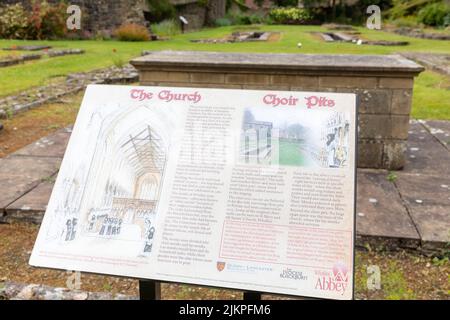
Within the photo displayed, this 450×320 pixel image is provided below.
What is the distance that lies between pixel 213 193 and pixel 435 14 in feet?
82.7

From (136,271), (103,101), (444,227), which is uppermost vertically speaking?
(103,101)

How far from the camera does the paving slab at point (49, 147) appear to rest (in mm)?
4113

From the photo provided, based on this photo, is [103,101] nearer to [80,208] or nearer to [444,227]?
[80,208]

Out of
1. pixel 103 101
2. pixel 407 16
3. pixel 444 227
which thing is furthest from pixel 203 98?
pixel 407 16

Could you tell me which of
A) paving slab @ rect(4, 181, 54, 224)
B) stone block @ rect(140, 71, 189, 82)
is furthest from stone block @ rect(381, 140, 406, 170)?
paving slab @ rect(4, 181, 54, 224)

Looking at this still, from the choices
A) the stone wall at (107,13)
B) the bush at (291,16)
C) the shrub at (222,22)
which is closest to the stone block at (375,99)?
the stone wall at (107,13)

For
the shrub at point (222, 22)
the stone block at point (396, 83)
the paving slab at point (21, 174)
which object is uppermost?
the shrub at point (222, 22)

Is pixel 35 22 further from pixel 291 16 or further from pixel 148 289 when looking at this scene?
pixel 291 16

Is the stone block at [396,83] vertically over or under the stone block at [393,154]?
over

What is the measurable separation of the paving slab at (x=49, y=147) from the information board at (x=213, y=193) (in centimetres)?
246

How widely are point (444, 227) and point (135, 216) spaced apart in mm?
2037

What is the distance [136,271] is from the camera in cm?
155

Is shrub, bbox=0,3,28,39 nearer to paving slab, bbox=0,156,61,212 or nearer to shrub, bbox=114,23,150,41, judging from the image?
shrub, bbox=114,23,150,41

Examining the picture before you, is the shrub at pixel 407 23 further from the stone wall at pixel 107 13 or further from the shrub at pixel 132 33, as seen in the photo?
the shrub at pixel 132 33
